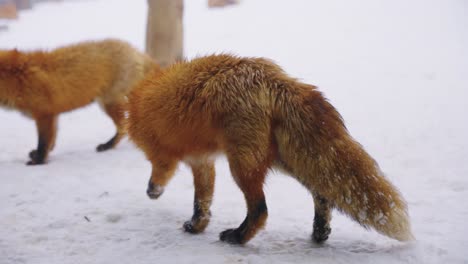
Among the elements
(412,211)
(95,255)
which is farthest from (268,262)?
(412,211)

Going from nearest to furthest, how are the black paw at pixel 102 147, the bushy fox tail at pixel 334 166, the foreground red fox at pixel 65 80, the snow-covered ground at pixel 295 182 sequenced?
the bushy fox tail at pixel 334 166 < the snow-covered ground at pixel 295 182 < the foreground red fox at pixel 65 80 < the black paw at pixel 102 147

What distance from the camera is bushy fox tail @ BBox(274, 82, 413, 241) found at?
255 cm

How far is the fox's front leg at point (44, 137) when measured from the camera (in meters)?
5.29

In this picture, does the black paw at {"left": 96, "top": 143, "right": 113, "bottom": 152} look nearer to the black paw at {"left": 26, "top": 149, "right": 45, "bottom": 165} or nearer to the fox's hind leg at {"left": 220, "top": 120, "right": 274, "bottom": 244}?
the black paw at {"left": 26, "top": 149, "right": 45, "bottom": 165}

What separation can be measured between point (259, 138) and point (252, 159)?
0.13m

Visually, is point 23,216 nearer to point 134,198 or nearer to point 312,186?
point 134,198

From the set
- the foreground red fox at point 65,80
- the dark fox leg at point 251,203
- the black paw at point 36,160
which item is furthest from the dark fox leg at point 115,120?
the dark fox leg at point 251,203

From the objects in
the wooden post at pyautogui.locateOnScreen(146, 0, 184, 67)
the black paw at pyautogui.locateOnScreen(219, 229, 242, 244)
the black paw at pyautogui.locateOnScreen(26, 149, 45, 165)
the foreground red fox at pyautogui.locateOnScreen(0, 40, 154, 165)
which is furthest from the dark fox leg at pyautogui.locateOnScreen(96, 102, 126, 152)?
the black paw at pyautogui.locateOnScreen(219, 229, 242, 244)

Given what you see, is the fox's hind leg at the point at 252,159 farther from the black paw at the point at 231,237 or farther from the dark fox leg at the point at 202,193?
the dark fox leg at the point at 202,193

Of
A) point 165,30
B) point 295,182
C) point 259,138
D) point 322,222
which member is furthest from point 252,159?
point 165,30

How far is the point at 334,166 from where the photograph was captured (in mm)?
2592

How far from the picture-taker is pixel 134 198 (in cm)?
396

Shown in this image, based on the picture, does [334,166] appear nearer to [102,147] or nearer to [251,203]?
[251,203]

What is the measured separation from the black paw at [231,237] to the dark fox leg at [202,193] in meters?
0.28
